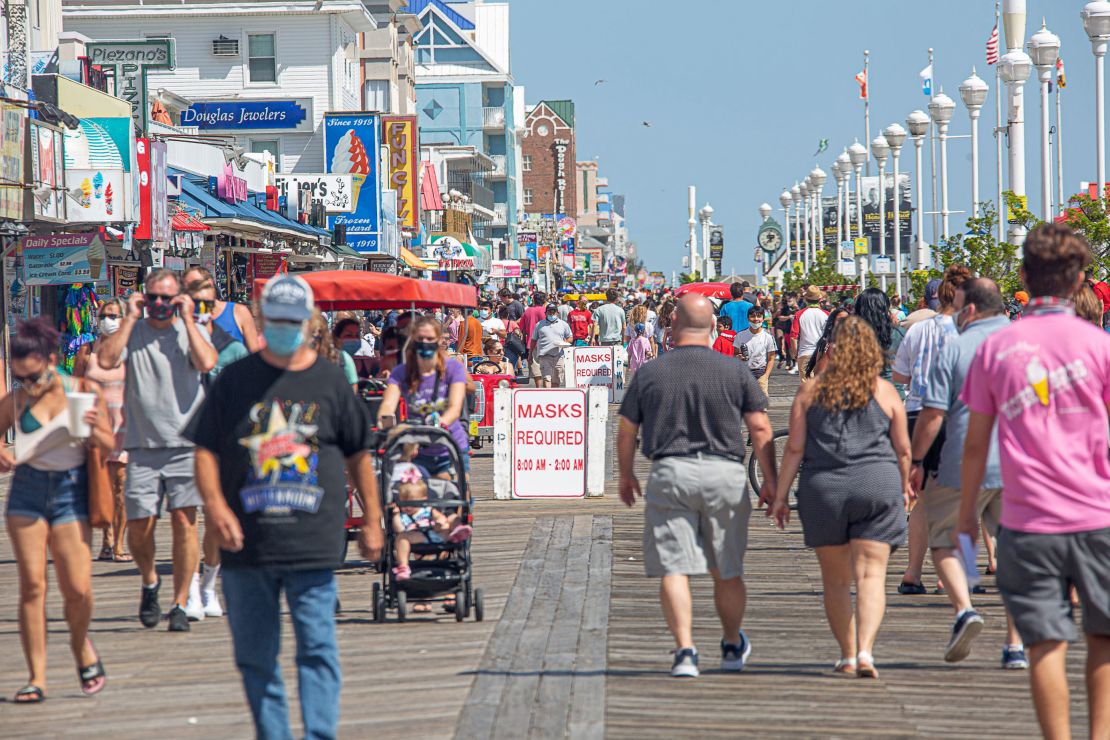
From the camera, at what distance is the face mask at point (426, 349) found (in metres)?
9.90

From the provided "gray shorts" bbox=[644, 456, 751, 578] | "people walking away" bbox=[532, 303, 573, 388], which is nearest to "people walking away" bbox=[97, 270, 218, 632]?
"gray shorts" bbox=[644, 456, 751, 578]

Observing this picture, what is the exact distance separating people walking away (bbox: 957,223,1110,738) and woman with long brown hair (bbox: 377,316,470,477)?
14.9 ft

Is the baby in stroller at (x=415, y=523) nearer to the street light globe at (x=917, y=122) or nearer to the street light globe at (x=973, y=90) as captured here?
the street light globe at (x=973, y=90)

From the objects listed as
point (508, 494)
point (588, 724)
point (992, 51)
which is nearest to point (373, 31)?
point (992, 51)

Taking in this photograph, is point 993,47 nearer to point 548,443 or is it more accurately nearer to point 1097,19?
point 1097,19

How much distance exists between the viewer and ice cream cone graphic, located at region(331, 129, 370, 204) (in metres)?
46.8

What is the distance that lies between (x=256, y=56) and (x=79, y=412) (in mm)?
46880

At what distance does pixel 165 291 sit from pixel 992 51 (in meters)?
45.7

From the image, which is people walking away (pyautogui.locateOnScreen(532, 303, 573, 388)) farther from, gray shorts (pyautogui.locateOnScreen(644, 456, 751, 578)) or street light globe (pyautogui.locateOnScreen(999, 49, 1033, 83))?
gray shorts (pyautogui.locateOnScreen(644, 456, 751, 578))

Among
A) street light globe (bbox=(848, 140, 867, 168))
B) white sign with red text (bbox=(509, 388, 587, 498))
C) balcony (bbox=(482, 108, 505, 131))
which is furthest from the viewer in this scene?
balcony (bbox=(482, 108, 505, 131))

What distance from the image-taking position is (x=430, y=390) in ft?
32.8

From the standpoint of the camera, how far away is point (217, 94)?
2057 inches

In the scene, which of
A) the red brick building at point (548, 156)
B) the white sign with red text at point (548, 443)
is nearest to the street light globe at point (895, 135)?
the white sign with red text at point (548, 443)

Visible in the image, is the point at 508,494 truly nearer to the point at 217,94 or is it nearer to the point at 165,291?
the point at 165,291
